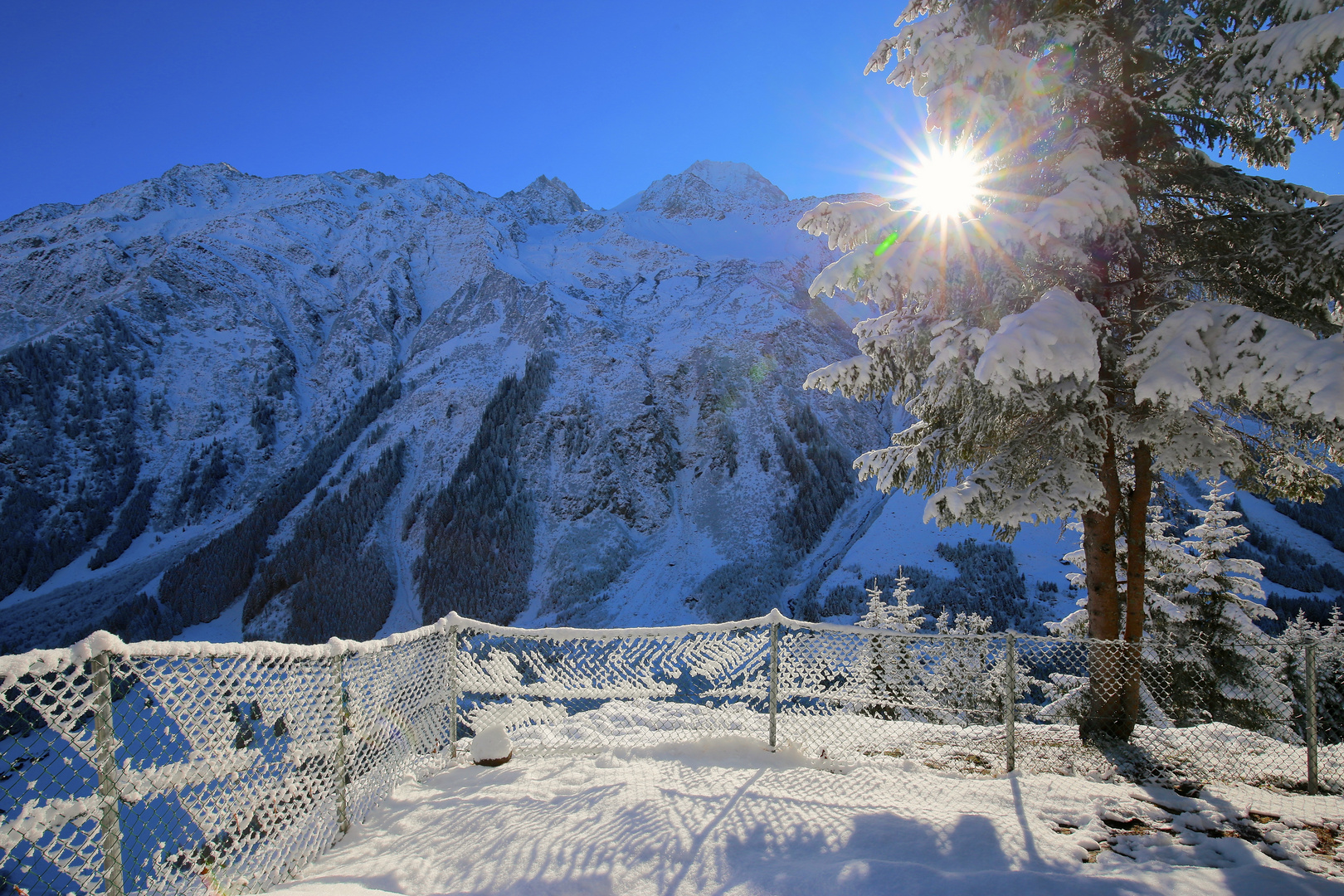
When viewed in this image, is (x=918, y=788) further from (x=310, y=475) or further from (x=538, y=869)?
(x=310, y=475)

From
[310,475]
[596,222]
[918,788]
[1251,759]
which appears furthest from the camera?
[596,222]

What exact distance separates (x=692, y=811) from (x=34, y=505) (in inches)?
3415

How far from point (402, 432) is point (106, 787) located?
6756cm

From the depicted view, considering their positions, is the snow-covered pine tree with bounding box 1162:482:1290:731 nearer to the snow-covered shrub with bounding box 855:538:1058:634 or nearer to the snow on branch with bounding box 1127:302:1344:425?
the snow on branch with bounding box 1127:302:1344:425

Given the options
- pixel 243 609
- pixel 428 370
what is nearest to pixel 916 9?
pixel 243 609

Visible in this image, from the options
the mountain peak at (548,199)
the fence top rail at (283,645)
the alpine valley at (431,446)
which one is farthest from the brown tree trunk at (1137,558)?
the mountain peak at (548,199)

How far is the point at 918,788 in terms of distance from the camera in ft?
19.4

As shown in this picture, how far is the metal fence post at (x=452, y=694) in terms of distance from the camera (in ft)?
24.5

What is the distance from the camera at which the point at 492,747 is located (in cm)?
698

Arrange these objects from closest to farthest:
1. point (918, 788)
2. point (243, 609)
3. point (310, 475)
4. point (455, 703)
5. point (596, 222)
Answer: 1. point (918, 788)
2. point (455, 703)
3. point (243, 609)
4. point (310, 475)
5. point (596, 222)

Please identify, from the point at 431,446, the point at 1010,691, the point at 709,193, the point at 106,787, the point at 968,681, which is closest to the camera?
the point at 106,787

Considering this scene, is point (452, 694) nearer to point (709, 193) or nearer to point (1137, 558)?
point (1137, 558)

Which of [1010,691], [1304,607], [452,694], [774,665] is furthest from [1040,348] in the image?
[1304,607]

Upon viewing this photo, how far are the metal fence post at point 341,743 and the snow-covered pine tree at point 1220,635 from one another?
55.4 feet
